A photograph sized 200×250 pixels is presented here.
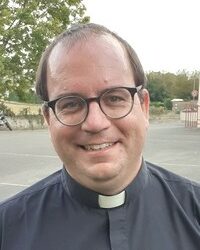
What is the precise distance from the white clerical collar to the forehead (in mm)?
430

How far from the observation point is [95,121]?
167cm

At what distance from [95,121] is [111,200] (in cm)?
35

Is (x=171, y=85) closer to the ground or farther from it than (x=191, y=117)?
farther from it

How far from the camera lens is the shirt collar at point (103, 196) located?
6.05ft

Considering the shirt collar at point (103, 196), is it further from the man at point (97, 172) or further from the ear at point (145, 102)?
the ear at point (145, 102)

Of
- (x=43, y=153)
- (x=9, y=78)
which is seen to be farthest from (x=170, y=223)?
(x=9, y=78)

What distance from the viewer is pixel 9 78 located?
23406mm

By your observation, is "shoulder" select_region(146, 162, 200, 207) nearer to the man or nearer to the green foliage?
the man

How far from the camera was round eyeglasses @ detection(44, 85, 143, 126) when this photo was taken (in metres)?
1.71

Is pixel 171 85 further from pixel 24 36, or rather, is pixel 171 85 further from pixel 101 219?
pixel 101 219

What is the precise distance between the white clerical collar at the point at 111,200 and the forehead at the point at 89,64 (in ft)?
1.41

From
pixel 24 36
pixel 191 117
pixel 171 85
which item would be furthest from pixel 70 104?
pixel 171 85

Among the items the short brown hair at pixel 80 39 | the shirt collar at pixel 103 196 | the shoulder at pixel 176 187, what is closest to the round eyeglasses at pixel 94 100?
the short brown hair at pixel 80 39

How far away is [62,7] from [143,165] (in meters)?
23.3
